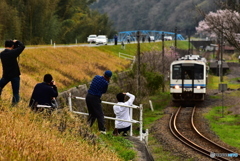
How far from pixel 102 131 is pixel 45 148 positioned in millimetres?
4157

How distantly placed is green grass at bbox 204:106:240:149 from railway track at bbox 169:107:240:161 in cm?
90

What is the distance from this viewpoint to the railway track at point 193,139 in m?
15.7

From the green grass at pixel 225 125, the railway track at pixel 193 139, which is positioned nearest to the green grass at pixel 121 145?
the railway track at pixel 193 139

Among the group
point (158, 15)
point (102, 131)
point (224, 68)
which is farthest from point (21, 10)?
point (158, 15)

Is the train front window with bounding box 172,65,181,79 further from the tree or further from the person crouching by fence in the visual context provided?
the person crouching by fence

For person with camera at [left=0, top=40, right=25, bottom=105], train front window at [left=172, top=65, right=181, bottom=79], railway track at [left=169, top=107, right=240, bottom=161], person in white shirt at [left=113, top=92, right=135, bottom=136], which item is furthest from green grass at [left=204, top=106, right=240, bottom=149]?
person with camera at [left=0, top=40, right=25, bottom=105]

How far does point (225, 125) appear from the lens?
23422 millimetres

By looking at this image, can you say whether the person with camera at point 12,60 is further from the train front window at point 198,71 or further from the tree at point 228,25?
the tree at point 228,25

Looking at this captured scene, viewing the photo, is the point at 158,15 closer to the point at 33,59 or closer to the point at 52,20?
the point at 52,20

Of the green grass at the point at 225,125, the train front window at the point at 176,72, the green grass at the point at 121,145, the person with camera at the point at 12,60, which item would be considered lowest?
the green grass at the point at 225,125

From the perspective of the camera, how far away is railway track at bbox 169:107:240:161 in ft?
51.6

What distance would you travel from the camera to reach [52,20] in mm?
56281

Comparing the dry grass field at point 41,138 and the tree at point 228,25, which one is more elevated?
the tree at point 228,25

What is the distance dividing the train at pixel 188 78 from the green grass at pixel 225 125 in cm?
174
